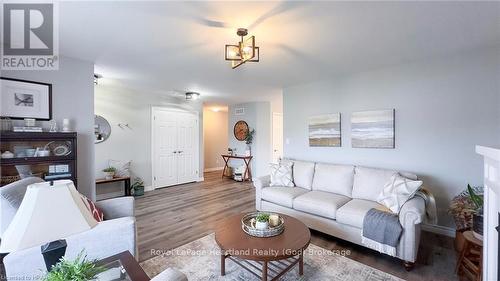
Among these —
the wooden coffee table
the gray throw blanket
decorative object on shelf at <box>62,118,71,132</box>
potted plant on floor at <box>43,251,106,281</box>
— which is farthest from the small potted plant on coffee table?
decorative object on shelf at <box>62,118,71,132</box>

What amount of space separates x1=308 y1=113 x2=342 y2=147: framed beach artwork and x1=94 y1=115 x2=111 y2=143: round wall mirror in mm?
3987

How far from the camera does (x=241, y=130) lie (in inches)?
257

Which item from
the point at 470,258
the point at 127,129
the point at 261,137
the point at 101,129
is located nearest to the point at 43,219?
the point at 470,258

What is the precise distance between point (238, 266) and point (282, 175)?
1.72m

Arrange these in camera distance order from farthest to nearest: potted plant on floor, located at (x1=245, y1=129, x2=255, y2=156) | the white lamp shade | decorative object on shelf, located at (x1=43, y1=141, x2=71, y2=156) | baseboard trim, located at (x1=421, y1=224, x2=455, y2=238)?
potted plant on floor, located at (x1=245, y1=129, x2=255, y2=156) < baseboard trim, located at (x1=421, y1=224, x2=455, y2=238) < decorative object on shelf, located at (x1=43, y1=141, x2=71, y2=156) < the white lamp shade

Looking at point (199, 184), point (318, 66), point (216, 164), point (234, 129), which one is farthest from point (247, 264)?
point (216, 164)

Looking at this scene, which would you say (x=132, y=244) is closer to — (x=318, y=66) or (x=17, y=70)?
(x=17, y=70)

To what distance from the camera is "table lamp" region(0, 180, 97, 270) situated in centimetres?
87

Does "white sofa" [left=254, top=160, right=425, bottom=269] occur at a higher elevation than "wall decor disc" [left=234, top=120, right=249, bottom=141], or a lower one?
lower

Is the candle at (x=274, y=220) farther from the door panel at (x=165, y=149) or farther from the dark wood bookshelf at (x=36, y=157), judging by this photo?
the door panel at (x=165, y=149)

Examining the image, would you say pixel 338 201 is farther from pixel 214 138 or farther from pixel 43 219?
pixel 214 138

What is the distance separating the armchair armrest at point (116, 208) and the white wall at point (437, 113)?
3165 mm

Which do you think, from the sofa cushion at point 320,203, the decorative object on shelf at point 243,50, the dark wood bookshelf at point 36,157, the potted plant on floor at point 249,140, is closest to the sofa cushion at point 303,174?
the sofa cushion at point 320,203

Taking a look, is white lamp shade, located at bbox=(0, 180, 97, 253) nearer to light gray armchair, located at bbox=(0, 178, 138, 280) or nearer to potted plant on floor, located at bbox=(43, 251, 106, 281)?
potted plant on floor, located at bbox=(43, 251, 106, 281)
